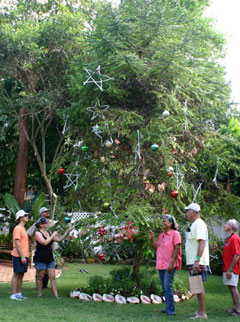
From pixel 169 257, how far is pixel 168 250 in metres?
0.10

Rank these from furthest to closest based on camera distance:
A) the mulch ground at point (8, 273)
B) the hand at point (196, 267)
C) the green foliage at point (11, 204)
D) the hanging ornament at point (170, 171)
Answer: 1. the green foliage at point (11, 204)
2. the mulch ground at point (8, 273)
3. the hanging ornament at point (170, 171)
4. the hand at point (196, 267)

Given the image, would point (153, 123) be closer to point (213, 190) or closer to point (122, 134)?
point (122, 134)

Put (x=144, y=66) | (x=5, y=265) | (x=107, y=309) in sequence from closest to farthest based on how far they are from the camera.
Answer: (x=107, y=309)
(x=144, y=66)
(x=5, y=265)

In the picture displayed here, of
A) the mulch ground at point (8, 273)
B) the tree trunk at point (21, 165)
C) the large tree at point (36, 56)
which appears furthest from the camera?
the tree trunk at point (21, 165)

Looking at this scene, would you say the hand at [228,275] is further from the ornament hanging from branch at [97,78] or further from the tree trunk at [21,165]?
the tree trunk at [21,165]

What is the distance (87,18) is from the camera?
14406 millimetres

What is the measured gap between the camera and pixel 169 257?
683 centimetres

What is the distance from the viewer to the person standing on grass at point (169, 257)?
6.72m

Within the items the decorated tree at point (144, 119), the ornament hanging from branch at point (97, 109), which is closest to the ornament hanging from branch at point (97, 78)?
the decorated tree at point (144, 119)

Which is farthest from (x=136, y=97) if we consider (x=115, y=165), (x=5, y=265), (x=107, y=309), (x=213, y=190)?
(x=5, y=265)

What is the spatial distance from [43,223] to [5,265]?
22.3 ft

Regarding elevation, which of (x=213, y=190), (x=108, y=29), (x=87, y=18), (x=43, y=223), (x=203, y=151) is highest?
(x=87, y=18)

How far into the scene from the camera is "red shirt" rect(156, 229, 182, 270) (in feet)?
22.4

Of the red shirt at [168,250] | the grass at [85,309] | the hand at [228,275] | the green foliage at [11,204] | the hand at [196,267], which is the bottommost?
the grass at [85,309]
